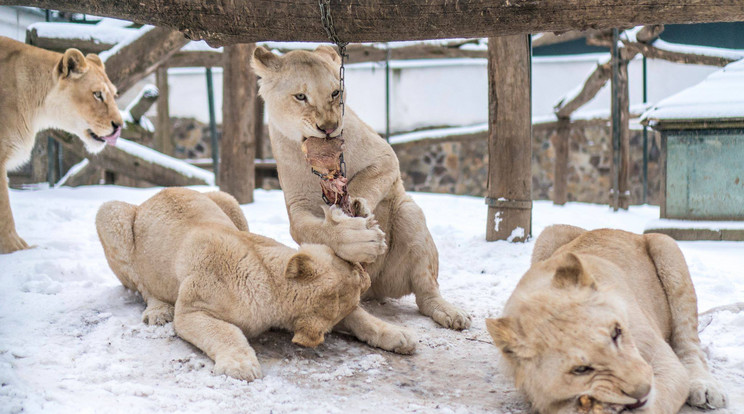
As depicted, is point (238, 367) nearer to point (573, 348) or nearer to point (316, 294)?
point (316, 294)

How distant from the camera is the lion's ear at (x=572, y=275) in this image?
8.59 feet

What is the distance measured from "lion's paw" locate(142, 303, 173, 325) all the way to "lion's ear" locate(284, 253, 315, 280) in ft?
3.14

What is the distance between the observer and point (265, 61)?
401 cm

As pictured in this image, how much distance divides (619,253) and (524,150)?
9.66 feet

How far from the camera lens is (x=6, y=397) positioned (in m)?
2.56

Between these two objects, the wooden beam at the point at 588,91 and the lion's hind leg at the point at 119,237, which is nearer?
the lion's hind leg at the point at 119,237

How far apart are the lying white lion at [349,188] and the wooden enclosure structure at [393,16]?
0.38 metres

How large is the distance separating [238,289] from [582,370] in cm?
182

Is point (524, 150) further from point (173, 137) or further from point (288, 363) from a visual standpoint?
point (173, 137)

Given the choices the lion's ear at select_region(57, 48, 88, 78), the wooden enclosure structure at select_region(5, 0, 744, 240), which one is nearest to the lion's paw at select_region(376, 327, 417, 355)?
the wooden enclosure structure at select_region(5, 0, 744, 240)

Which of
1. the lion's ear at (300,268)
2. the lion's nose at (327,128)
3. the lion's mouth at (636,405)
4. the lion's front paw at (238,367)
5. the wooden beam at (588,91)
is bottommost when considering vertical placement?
the lion's front paw at (238,367)

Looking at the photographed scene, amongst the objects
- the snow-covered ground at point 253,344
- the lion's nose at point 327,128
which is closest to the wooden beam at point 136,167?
the snow-covered ground at point 253,344

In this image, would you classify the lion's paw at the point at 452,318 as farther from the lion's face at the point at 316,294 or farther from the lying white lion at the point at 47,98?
the lying white lion at the point at 47,98

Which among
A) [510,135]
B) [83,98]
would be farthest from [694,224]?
[83,98]
